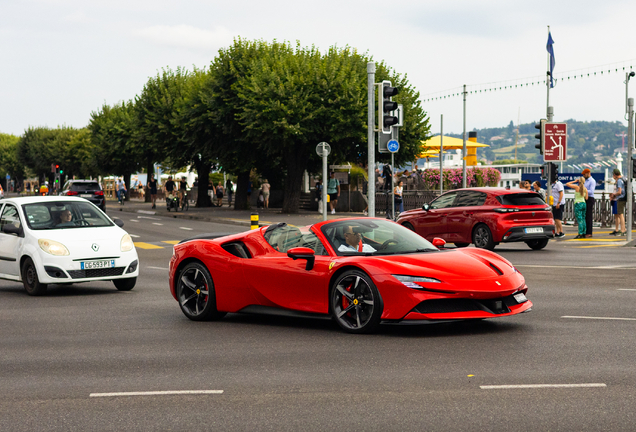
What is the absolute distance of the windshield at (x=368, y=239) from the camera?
9.07m

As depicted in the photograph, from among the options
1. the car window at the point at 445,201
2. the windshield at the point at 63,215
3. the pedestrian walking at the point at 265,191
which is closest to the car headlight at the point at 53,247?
the windshield at the point at 63,215

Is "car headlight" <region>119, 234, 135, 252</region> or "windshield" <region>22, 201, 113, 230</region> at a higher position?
"windshield" <region>22, 201, 113, 230</region>

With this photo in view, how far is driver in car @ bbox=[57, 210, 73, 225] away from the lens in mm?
13742

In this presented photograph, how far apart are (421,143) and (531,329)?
3286 centimetres

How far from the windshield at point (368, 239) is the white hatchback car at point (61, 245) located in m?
4.88

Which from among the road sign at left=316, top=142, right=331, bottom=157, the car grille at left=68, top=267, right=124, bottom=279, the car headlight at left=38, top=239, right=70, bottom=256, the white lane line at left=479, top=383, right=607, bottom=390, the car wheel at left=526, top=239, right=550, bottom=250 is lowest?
the car wheel at left=526, top=239, right=550, bottom=250

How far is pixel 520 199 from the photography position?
67.2 ft

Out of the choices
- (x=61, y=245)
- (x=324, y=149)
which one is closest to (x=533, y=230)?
(x=324, y=149)

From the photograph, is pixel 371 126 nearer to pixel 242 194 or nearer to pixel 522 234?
pixel 522 234

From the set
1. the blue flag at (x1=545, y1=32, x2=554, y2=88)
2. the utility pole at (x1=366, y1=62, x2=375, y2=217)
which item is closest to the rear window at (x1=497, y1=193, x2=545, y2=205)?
the utility pole at (x1=366, y1=62, x2=375, y2=217)

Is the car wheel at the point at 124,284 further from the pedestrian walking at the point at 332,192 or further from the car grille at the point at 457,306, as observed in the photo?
the pedestrian walking at the point at 332,192

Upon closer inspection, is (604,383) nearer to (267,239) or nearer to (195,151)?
(267,239)

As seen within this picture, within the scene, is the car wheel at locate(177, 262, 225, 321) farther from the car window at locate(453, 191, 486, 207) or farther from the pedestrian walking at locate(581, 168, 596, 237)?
the pedestrian walking at locate(581, 168, 596, 237)

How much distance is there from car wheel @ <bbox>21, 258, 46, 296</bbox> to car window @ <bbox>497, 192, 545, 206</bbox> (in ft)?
36.4
